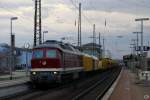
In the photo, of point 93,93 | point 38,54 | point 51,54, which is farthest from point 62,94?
point 38,54

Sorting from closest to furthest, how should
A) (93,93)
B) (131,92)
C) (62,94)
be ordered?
(62,94) → (93,93) → (131,92)

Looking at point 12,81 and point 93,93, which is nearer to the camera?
point 93,93

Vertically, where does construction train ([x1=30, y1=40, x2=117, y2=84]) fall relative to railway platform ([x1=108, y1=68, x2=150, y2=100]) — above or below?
above

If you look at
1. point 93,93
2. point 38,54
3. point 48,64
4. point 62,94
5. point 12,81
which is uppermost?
point 38,54

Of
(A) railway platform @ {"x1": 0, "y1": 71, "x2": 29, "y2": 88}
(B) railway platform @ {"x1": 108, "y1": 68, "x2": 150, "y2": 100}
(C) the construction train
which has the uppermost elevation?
(C) the construction train

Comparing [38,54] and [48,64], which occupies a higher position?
[38,54]

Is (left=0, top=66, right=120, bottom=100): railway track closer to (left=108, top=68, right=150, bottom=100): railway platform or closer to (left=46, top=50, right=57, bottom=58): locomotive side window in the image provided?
(left=108, top=68, right=150, bottom=100): railway platform

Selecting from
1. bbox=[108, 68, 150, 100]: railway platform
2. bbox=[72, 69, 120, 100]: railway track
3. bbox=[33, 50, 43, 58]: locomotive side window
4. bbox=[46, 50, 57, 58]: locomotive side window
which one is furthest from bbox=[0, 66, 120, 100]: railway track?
bbox=[33, 50, 43, 58]: locomotive side window

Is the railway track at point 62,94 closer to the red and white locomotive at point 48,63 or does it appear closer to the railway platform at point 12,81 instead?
the red and white locomotive at point 48,63

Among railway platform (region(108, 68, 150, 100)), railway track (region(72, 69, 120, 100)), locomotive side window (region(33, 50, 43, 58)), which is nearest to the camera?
railway track (region(72, 69, 120, 100))

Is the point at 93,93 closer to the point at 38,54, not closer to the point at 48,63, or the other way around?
the point at 48,63

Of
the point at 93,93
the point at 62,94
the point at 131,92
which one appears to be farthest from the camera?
the point at 131,92

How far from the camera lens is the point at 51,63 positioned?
3553 centimetres

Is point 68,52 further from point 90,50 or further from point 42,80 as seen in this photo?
point 90,50
